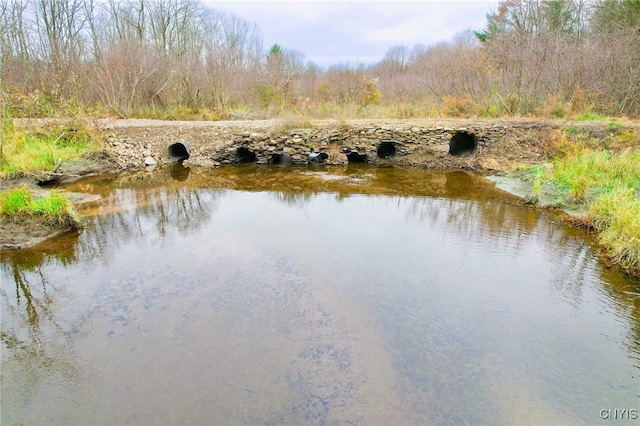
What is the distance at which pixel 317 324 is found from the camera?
455cm

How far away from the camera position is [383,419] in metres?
3.28

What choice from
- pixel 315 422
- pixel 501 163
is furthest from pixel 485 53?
pixel 315 422

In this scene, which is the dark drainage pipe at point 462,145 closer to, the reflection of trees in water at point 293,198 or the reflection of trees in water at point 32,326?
the reflection of trees in water at point 293,198

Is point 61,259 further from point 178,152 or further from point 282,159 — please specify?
point 282,159

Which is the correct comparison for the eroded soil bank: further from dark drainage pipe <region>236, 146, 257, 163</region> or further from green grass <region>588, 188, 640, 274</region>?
green grass <region>588, 188, 640, 274</region>

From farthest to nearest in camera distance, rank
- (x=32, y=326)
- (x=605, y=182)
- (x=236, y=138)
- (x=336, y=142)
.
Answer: (x=336, y=142), (x=236, y=138), (x=605, y=182), (x=32, y=326)

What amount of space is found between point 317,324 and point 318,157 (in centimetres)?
1022

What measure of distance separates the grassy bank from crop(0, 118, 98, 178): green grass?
40.3 ft

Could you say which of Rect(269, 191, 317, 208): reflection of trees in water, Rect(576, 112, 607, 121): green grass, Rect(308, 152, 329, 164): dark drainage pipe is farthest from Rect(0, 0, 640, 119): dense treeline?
Rect(269, 191, 317, 208): reflection of trees in water

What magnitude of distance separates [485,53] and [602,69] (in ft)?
13.0

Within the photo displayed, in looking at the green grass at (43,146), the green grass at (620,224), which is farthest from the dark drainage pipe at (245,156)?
the green grass at (620,224)

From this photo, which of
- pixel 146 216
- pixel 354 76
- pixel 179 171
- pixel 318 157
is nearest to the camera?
pixel 146 216

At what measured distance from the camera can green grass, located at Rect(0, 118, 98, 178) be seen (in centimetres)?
962

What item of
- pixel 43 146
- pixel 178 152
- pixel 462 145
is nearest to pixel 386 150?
pixel 462 145
